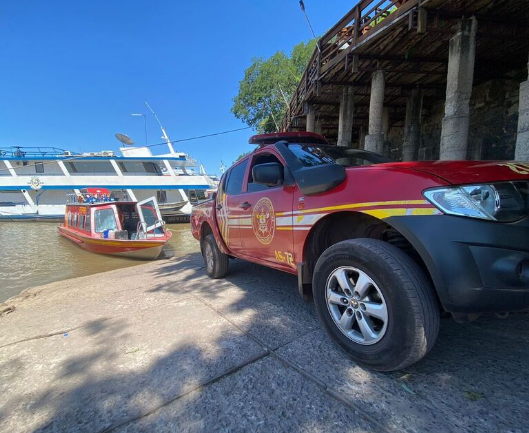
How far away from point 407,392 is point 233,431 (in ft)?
3.37

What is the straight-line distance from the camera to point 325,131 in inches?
804

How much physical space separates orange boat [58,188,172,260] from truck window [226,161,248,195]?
262 inches

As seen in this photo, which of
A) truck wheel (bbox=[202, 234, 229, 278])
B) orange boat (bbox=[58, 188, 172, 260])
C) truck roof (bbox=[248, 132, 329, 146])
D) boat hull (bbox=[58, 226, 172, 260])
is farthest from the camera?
orange boat (bbox=[58, 188, 172, 260])

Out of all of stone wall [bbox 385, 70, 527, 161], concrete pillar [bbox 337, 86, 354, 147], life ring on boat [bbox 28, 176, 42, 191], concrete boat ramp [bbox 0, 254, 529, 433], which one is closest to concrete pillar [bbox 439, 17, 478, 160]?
concrete pillar [bbox 337, 86, 354, 147]

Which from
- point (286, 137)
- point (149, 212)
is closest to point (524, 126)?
point (286, 137)

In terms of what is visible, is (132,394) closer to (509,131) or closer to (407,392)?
(407,392)

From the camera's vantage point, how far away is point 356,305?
1.92 m

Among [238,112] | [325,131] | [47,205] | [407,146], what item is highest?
[238,112]

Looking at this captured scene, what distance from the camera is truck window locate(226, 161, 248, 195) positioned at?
3.82 m

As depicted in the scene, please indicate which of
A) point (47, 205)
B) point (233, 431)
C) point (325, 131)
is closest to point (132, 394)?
point (233, 431)

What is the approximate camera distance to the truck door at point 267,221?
2.69 meters

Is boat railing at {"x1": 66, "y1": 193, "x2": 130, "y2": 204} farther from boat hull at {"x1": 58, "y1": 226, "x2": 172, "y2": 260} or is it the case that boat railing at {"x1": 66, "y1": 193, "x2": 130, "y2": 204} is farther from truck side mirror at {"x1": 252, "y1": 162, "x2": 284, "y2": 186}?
truck side mirror at {"x1": 252, "y1": 162, "x2": 284, "y2": 186}

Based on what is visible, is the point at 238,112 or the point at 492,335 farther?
the point at 238,112

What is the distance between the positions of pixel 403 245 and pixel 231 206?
91.2 inches
